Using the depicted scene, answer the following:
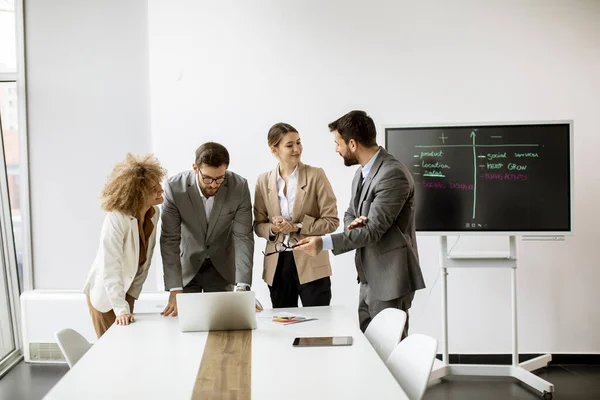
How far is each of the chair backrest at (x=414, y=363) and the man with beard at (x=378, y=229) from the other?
0.88 m

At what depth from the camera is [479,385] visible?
453 cm

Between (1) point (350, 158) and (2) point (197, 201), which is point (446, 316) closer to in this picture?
(1) point (350, 158)

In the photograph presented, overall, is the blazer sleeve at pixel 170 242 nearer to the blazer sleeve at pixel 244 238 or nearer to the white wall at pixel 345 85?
the blazer sleeve at pixel 244 238

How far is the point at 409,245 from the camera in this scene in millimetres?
3496

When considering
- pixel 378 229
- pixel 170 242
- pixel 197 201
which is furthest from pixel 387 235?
pixel 170 242

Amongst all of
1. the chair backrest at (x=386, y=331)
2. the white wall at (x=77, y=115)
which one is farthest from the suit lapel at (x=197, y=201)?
the white wall at (x=77, y=115)

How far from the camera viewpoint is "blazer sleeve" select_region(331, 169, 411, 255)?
11.1ft

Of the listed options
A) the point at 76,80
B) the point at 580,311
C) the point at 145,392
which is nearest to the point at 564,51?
the point at 580,311

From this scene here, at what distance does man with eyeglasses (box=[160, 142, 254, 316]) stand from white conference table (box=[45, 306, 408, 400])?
2.21ft

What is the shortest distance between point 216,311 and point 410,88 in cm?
301

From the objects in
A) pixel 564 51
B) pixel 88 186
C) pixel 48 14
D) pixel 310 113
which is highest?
pixel 48 14

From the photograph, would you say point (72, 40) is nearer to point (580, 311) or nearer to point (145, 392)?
point (145, 392)

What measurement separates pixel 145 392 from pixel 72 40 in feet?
13.2

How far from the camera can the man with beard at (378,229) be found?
3.41 meters
